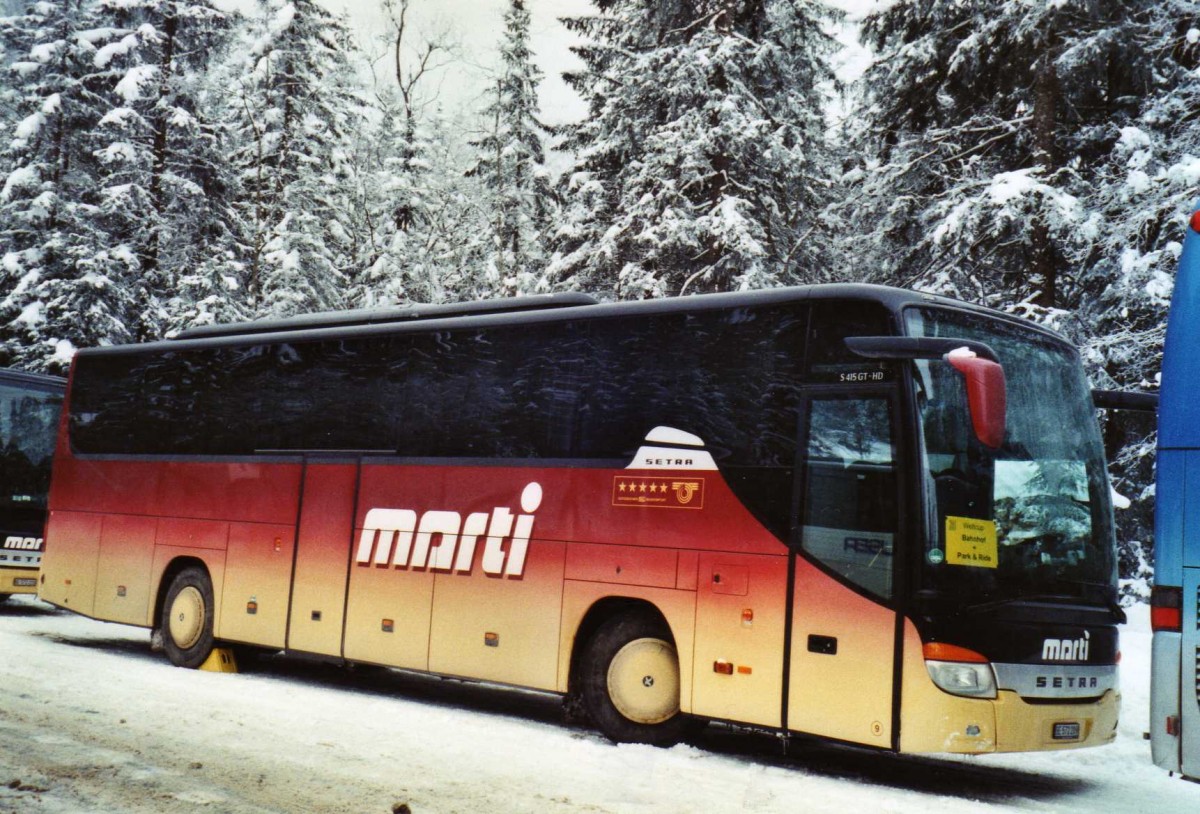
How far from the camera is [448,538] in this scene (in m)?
11.0

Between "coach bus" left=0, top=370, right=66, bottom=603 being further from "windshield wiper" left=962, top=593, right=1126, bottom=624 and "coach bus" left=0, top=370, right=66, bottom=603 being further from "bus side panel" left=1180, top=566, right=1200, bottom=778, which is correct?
"bus side panel" left=1180, top=566, right=1200, bottom=778

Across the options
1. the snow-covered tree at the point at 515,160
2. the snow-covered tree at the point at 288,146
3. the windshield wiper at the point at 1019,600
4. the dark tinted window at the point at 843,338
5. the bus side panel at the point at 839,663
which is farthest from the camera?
the snow-covered tree at the point at 515,160

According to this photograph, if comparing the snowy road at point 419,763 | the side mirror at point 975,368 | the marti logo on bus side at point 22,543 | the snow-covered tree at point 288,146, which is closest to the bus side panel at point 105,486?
the snowy road at point 419,763

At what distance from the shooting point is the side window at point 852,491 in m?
8.02

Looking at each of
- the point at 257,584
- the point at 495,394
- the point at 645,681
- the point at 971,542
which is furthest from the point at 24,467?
the point at 971,542

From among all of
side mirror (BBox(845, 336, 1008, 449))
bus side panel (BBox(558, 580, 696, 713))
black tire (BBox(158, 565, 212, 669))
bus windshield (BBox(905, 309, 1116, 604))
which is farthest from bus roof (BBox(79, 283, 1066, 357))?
black tire (BBox(158, 565, 212, 669))

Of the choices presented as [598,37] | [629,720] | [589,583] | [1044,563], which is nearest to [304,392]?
[589,583]

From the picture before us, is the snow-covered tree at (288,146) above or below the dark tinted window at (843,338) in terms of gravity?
above

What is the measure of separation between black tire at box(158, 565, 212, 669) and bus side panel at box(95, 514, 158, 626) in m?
0.37

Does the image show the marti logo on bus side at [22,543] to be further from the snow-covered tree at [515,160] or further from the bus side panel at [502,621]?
the snow-covered tree at [515,160]

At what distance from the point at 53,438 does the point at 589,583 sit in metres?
12.6

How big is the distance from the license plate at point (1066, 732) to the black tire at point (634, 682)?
8.99 ft

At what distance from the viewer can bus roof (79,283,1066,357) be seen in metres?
8.64

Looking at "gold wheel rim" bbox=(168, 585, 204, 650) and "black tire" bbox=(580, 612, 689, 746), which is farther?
"gold wheel rim" bbox=(168, 585, 204, 650)
